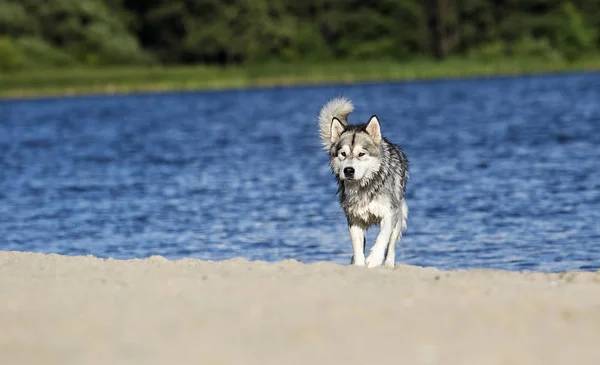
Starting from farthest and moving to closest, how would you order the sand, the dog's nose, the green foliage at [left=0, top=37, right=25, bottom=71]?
the green foliage at [left=0, top=37, right=25, bottom=71] → the dog's nose → the sand

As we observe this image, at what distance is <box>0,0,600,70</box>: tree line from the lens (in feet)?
297

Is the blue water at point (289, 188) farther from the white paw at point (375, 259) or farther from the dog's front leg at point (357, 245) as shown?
the white paw at point (375, 259)

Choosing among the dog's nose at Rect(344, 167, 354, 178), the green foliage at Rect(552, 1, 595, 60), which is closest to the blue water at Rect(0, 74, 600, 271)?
the dog's nose at Rect(344, 167, 354, 178)

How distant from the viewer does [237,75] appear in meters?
80.9

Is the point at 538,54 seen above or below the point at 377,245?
above

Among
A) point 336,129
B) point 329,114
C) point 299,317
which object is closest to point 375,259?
point 336,129

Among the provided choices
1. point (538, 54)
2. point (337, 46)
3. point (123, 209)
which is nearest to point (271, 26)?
point (337, 46)

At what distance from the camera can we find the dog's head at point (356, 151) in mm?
13695

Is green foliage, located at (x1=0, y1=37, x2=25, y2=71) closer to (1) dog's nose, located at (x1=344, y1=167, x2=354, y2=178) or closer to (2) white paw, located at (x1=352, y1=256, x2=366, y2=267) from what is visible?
(1) dog's nose, located at (x1=344, y1=167, x2=354, y2=178)

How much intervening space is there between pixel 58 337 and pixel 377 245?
5284 millimetres

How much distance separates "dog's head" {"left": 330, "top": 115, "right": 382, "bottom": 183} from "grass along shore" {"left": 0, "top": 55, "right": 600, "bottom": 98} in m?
62.6

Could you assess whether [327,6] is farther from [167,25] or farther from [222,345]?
[222,345]

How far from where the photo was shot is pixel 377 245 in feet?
44.1

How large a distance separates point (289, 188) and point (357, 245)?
36.5 ft
